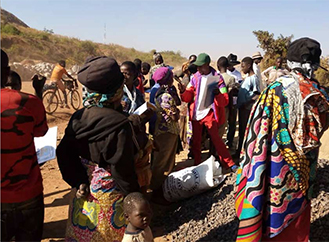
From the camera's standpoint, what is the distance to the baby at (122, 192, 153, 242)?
7.01 feet

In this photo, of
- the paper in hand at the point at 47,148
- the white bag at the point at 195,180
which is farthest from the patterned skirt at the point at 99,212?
the white bag at the point at 195,180

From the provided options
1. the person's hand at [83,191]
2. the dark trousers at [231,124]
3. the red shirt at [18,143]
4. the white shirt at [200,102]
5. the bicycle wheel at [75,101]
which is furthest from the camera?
the bicycle wheel at [75,101]

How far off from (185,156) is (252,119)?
4.46 meters

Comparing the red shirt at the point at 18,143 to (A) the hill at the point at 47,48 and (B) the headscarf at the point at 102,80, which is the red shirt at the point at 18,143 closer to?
(B) the headscarf at the point at 102,80

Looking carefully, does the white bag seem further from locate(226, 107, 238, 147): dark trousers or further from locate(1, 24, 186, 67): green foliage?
locate(1, 24, 186, 67): green foliage

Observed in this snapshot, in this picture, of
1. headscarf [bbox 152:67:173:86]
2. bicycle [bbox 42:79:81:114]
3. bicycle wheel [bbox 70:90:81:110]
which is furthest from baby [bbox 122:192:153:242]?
bicycle wheel [bbox 70:90:81:110]

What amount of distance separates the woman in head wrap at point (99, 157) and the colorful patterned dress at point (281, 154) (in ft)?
3.13

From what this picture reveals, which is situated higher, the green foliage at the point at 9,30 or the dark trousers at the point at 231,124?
the green foliage at the point at 9,30

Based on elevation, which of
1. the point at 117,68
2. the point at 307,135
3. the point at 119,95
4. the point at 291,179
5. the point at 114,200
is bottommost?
the point at 114,200

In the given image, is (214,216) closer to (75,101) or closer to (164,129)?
(164,129)

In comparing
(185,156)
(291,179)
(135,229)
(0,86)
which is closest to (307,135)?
(291,179)

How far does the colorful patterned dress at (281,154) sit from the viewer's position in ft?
7.81

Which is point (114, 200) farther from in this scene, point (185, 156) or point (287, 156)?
point (185, 156)

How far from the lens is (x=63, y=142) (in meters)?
2.33
